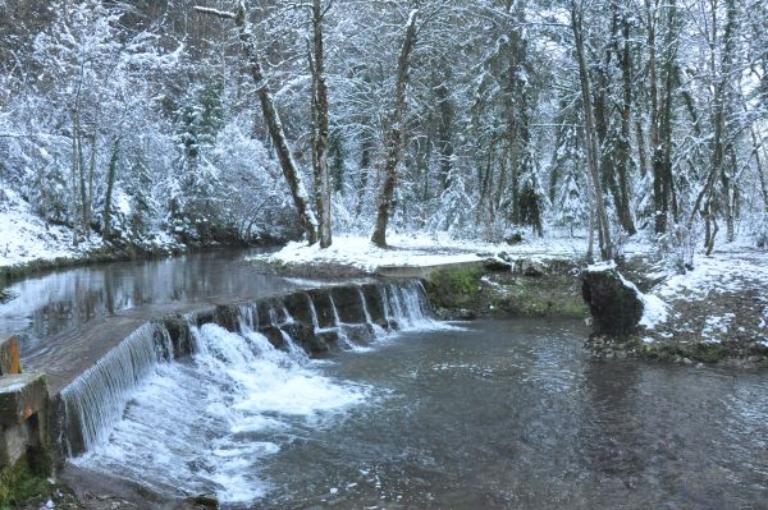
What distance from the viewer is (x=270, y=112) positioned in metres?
19.2

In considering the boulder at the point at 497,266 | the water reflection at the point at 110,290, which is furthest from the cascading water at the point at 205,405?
the boulder at the point at 497,266

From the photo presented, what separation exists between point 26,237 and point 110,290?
29.5 ft

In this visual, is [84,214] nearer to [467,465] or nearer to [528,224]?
[528,224]

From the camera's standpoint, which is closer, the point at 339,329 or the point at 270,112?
the point at 339,329

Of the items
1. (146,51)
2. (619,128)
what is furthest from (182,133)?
(619,128)

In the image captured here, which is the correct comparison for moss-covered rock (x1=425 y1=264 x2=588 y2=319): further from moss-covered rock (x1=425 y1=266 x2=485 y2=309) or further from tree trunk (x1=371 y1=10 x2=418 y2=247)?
tree trunk (x1=371 y1=10 x2=418 y2=247)

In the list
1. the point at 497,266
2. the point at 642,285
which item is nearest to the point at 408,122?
the point at 497,266

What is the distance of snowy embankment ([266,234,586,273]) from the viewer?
654 inches

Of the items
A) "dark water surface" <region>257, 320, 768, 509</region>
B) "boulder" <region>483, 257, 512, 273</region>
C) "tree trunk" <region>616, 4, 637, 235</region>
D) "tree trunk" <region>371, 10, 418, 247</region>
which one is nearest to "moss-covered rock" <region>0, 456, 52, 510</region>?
"dark water surface" <region>257, 320, 768, 509</region>

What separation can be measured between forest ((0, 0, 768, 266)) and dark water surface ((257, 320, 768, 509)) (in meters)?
4.90

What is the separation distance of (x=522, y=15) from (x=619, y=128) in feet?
15.8

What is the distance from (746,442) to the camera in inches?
274

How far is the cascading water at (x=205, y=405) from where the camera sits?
6180mm

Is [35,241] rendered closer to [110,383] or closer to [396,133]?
[396,133]
